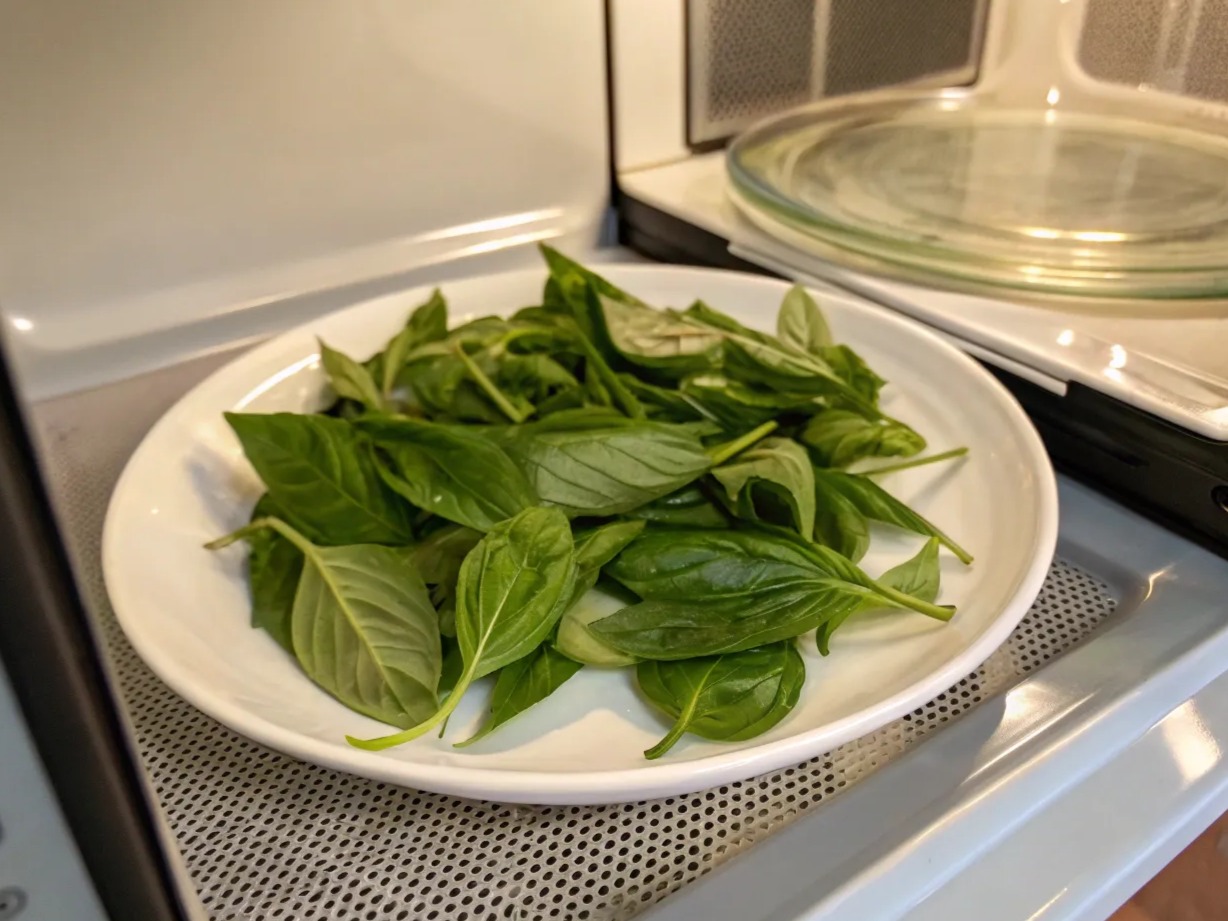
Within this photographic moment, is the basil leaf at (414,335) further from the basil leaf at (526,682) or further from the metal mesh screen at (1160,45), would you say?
the metal mesh screen at (1160,45)

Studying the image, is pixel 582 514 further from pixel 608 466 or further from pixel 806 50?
pixel 806 50

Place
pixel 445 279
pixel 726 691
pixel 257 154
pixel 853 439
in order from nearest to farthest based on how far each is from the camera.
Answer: pixel 726 691
pixel 853 439
pixel 257 154
pixel 445 279

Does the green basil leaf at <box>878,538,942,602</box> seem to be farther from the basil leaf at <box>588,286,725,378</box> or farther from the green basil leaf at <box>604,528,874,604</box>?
the basil leaf at <box>588,286,725,378</box>

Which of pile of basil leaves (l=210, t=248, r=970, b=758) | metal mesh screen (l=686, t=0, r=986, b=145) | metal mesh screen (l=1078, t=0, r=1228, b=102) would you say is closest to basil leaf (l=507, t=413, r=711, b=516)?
pile of basil leaves (l=210, t=248, r=970, b=758)

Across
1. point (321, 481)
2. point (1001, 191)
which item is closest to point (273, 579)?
point (321, 481)

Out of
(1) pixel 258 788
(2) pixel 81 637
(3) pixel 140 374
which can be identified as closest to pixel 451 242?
(3) pixel 140 374

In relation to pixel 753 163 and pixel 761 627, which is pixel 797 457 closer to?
pixel 761 627

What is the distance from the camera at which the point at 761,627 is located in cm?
34

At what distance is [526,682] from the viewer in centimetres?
35

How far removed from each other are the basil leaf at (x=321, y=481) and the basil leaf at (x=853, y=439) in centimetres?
19

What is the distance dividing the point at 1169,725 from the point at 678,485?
20 centimetres

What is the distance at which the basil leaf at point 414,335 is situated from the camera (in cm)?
52

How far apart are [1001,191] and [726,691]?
1.55 feet

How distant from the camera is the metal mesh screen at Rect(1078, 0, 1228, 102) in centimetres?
74
